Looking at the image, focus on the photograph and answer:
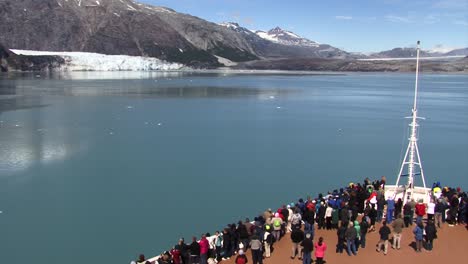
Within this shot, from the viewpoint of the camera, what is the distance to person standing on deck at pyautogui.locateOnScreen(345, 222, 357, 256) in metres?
14.5

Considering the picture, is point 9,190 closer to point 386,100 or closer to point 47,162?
point 47,162

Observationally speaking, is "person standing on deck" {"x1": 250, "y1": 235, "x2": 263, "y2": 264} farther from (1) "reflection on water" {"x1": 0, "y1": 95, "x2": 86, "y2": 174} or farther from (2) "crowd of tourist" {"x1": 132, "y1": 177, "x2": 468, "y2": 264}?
(1) "reflection on water" {"x1": 0, "y1": 95, "x2": 86, "y2": 174}

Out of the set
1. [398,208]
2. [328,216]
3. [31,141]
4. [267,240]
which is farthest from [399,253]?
[31,141]

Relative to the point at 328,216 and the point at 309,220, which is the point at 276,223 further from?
the point at 328,216

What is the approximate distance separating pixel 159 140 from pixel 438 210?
25.2 metres

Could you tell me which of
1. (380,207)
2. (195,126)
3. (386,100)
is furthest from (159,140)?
(386,100)

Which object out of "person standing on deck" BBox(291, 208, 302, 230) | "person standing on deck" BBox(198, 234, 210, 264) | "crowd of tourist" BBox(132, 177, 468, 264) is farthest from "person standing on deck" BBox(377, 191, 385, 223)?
"person standing on deck" BBox(198, 234, 210, 264)

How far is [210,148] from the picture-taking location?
35.8m

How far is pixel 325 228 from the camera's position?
1672cm

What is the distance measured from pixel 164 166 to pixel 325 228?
48.8ft

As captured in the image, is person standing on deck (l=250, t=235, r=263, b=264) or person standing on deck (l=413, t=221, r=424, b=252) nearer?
person standing on deck (l=250, t=235, r=263, b=264)

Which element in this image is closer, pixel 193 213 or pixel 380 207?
pixel 380 207

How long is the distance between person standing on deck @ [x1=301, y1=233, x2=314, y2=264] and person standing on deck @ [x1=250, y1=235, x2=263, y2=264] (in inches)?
46.7

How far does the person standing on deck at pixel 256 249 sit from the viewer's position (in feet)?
45.4
